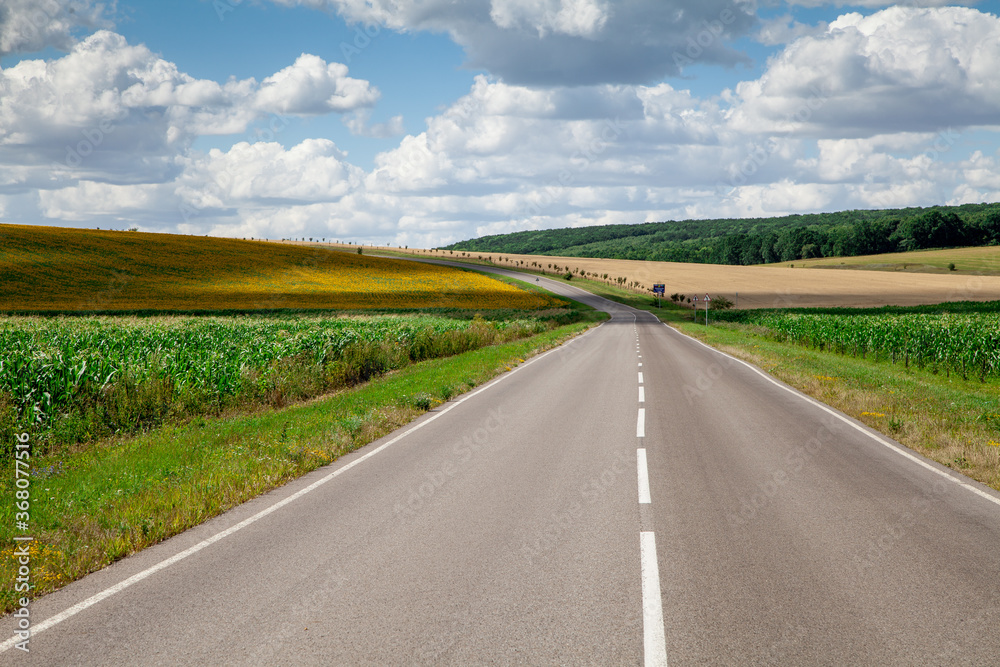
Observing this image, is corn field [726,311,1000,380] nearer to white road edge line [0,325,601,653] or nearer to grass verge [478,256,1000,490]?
grass verge [478,256,1000,490]

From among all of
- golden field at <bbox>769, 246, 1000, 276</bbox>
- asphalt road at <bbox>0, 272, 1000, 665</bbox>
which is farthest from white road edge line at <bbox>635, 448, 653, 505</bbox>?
golden field at <bbox>769, 246, 1000, 276</bbox>

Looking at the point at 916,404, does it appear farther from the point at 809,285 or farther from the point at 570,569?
the point at 809,285

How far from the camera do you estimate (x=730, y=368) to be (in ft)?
71.8

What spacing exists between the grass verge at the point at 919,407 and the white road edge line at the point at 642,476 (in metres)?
4.23

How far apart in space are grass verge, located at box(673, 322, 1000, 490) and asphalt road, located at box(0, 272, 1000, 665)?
0.64m

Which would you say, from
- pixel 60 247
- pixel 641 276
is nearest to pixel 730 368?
pixel 60 247

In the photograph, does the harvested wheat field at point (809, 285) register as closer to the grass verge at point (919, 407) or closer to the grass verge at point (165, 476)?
the grass verge at point (919, 407)

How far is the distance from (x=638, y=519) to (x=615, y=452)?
306 cm

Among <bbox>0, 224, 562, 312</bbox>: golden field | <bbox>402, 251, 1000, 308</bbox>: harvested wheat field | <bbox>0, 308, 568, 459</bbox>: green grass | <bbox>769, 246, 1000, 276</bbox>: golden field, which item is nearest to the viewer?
<bbox>0, 308, 568, 459</bbox>: green grass

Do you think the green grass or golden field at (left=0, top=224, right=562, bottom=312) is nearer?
the green grass

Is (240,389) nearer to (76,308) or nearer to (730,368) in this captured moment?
(730,368)

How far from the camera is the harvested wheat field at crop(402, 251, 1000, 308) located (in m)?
68.3

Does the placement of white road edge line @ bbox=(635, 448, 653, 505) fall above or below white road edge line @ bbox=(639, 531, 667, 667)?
below

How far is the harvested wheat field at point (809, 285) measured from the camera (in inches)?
2689
